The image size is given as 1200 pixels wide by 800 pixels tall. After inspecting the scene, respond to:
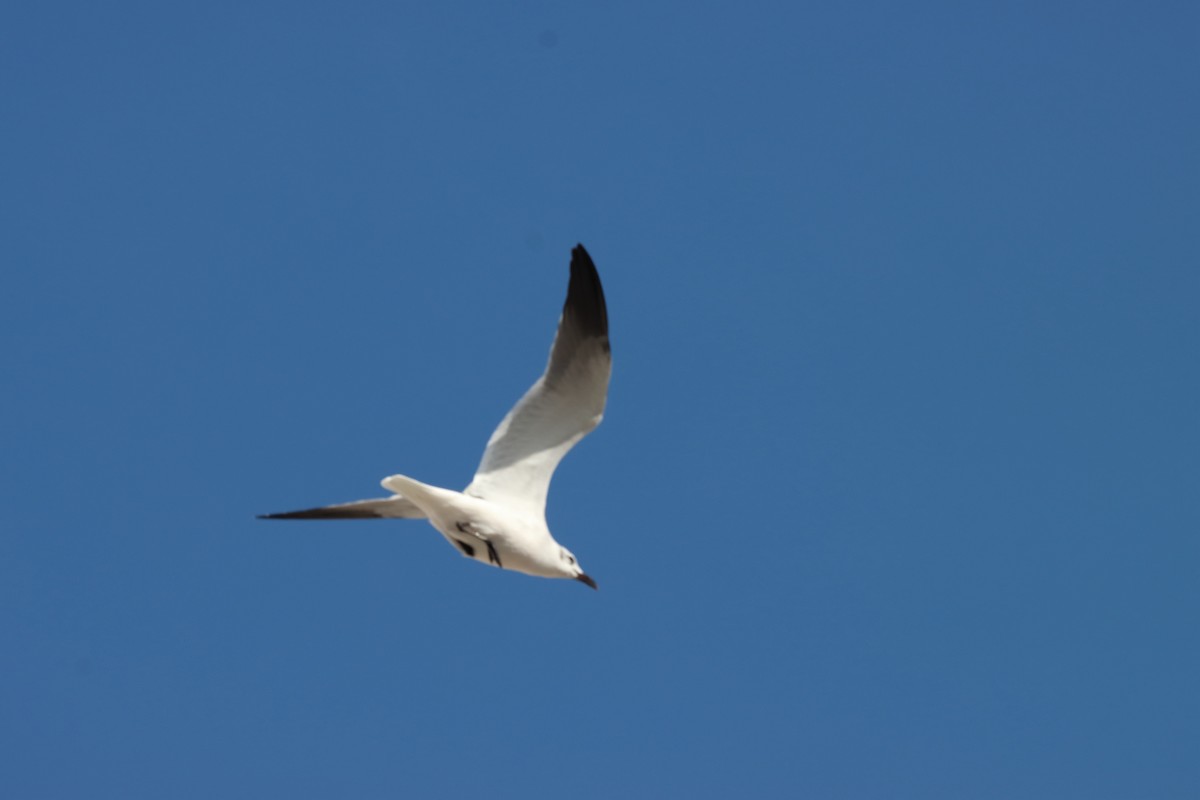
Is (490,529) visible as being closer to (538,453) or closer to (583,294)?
(538,453)

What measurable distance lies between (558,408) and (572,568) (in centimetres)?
121

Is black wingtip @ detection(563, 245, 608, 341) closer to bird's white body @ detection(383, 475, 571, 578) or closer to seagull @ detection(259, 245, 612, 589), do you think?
seagull @ detection(259, 245, 612, 589)

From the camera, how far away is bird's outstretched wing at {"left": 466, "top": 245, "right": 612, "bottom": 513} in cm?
1167

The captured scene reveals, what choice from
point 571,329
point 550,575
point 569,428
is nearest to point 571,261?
point 571,329

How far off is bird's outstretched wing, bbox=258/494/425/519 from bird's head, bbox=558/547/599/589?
107 cm

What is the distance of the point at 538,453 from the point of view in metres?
12.0

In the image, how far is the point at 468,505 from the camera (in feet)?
36.6

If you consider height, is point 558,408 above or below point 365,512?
above

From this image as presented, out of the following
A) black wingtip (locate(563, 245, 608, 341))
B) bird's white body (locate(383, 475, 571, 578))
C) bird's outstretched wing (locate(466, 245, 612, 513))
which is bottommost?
bird's white body (locate(383, 475, 571, 578))

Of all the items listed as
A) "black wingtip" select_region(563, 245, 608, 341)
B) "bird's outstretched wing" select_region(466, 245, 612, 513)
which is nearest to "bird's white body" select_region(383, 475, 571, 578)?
"bird's outstretched wing" select_region(466, 245, 612, 513)

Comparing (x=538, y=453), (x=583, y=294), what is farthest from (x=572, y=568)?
(x=583, y=294)

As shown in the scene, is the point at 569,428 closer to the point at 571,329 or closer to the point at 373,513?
the point at 571,329

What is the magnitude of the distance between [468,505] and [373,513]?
141cm

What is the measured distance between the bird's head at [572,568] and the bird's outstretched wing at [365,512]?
1.07 meters
